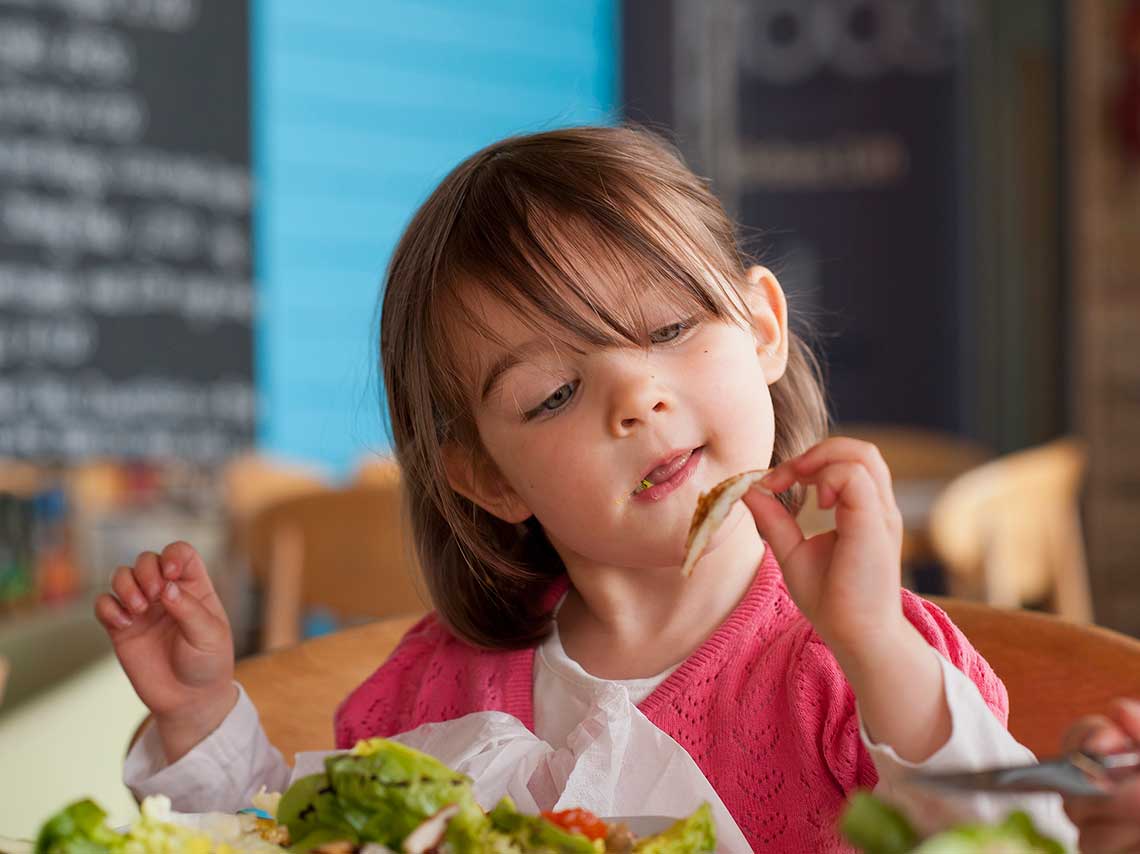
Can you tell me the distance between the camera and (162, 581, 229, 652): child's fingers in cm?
100

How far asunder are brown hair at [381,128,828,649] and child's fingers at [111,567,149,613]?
9.9 inches

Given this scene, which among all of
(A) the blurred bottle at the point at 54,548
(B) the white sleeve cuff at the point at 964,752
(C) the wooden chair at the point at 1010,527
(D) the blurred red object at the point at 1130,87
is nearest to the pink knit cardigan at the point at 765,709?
(B) the white sleeve cuff at the point at 964,752

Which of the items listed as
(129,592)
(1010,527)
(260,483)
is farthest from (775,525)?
(260,483)

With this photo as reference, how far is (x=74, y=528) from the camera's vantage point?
3.78 m

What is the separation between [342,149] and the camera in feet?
14.8

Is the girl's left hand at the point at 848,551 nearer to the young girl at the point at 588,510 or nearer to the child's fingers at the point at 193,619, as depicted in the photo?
the young girl at the point at 588,510

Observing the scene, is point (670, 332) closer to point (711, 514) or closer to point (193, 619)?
point (711, 514)

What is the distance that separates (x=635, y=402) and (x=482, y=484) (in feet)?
0.87

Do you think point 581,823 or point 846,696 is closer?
point 581,823

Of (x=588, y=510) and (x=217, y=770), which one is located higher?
(x=588, y=510)

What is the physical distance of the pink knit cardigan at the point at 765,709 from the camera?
0.83 metres

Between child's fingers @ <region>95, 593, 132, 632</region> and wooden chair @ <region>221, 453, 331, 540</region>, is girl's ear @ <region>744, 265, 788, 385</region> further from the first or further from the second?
wooden chair @ <region>221, 453, 331, 540</region>

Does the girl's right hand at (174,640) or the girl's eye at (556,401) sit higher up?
the girl's eye at (556,401)

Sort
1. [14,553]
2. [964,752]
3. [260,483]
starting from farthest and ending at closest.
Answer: [260,483] < [14,553] < [964,752]
